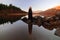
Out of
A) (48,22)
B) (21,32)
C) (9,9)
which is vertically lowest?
(21,32)

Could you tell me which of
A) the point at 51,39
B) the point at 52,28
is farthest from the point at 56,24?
the point at 51,39

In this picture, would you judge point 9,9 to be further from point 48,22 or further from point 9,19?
point 48,22

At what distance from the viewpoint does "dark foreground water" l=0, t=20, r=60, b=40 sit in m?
1.76

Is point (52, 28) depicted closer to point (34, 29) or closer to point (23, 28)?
point (34, 29)

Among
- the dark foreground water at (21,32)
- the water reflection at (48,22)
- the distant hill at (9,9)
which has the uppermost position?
the distant hill at (9,9)

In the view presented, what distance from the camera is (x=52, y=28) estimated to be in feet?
5.76

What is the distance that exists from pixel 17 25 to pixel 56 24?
42 centimetres

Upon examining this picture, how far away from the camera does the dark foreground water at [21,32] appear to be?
1758 mm

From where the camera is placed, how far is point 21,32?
1771 mm

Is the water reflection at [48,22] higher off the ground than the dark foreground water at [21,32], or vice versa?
the water reflection at [48,22]

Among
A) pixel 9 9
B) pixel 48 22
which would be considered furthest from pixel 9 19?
pixel 48 22

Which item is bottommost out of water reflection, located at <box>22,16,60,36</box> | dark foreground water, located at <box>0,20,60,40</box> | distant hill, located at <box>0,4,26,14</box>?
dark foreground water, located at <box>0,20,60,40</box>

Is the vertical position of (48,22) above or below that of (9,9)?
below

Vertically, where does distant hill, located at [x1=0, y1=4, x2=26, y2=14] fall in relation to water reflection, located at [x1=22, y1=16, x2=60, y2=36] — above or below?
above
